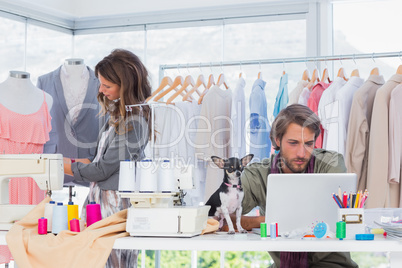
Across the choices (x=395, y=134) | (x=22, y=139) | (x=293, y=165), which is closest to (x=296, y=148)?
(x=293, y=165)

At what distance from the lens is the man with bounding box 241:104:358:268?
2277mm

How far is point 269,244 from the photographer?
189cm

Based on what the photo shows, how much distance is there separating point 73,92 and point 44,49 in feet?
2.94

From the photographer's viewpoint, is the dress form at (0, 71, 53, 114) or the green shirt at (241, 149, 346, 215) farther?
the dress form at (0, 71, 53, 114)

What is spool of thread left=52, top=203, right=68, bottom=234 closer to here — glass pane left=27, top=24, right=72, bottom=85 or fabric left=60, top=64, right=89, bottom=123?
fabric left=60, top=64, right=89, bottom=123

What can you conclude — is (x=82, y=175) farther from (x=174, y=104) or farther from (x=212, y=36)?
(x=212, y=36)

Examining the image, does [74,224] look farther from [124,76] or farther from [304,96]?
[304,96]

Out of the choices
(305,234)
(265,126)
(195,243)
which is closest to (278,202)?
(305,234)

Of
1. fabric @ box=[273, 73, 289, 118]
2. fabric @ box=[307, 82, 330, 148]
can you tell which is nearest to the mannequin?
fabric @ box=[273, 73, 289, 118]

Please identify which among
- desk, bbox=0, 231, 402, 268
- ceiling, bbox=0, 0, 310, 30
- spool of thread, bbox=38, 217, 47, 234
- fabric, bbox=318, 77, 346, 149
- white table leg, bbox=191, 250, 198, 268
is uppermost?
ceiling, bbox=0, 0, 310, 30

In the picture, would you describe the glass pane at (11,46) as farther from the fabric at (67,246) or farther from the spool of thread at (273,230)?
Answer: the spool of thread at (273,230)

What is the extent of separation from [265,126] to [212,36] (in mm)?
1243

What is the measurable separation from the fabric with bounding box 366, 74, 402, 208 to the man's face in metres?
0.72

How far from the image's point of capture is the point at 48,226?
87.1 inches
